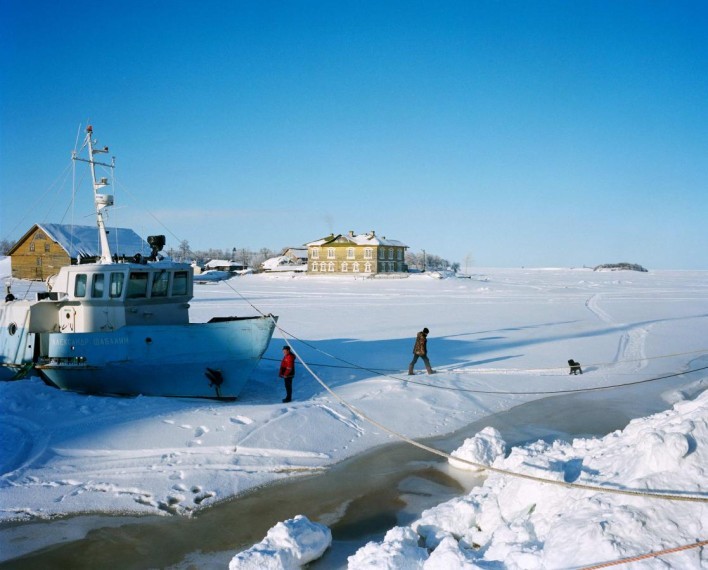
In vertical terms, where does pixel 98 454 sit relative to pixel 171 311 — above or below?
below

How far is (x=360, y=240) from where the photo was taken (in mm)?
72875

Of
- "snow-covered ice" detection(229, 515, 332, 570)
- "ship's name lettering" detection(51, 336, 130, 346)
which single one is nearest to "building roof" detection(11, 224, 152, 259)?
"ship's name lettering" detection(51, 336, 130, 346)

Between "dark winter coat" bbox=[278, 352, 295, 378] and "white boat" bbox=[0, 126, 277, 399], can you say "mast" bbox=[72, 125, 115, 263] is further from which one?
"dark winter coat" bbox=[278, 352, 295, 378]

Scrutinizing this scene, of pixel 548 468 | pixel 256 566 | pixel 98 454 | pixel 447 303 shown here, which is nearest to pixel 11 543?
pixel 98 454

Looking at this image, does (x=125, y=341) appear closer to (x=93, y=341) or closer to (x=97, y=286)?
(x=93, y=341)

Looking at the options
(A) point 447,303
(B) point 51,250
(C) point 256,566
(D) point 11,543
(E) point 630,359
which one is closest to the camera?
(C) point 256,566

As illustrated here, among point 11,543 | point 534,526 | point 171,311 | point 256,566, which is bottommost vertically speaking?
point 11,543

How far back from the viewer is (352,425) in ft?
32.3

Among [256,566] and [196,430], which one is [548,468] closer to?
[256,566]

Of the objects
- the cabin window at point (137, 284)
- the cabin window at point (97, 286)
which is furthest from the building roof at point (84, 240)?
the cabin window at point (137, 284)

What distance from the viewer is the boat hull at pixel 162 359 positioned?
11.3 meters

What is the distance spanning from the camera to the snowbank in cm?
457

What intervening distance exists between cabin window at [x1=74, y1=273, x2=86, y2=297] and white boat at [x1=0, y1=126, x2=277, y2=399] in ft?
0.08

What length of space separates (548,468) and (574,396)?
669cm
